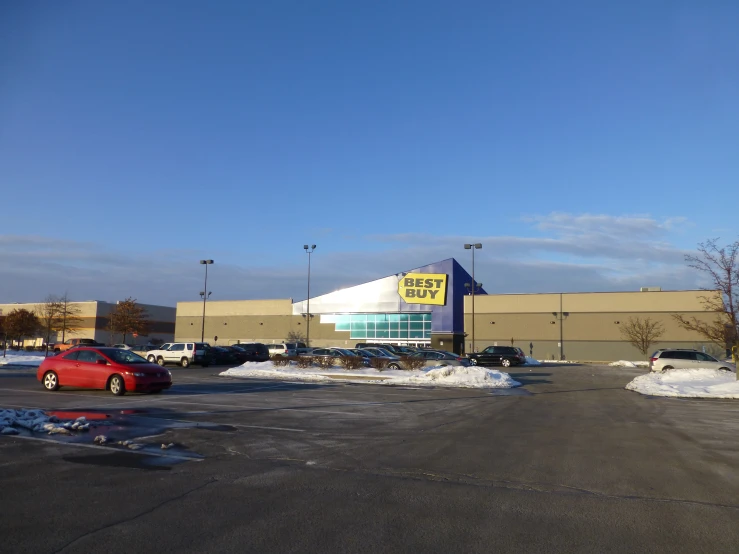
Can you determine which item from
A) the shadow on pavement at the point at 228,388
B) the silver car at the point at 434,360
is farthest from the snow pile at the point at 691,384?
the shadow on pavement at the point at 228,388

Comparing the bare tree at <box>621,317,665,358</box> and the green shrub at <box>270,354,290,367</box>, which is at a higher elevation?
the bare tree at <box>621,317,665,358</box>

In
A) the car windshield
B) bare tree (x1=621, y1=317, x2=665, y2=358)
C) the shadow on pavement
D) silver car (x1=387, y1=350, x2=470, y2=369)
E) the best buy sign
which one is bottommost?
the shadow on pavement

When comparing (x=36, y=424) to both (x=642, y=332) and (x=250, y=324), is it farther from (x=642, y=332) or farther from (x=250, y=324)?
(x=250, y=324)

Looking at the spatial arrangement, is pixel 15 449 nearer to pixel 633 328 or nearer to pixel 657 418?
pixel 657 418

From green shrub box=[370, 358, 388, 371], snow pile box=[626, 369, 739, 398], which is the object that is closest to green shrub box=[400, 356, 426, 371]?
green shrub box=[370, 358, 388, 371]

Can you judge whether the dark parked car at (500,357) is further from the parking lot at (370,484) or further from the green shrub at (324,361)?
the parking lot at (370,484)

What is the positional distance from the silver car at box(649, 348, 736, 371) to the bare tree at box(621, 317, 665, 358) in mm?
24080

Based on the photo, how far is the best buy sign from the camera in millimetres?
61344

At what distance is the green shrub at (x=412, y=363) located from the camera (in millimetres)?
31766

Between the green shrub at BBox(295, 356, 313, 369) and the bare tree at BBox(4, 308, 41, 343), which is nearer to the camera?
the green shrub at BBox(295, 356, 313, 369)

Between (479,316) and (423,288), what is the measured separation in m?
7.13

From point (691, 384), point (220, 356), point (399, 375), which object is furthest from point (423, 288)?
point (691, 384)

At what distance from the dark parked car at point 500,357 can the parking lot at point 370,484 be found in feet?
99.9

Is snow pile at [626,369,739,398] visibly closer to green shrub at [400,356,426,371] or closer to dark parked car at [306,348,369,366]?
green shrub at [400,356,426,371]
